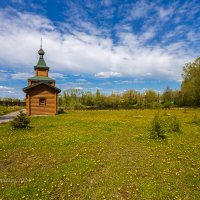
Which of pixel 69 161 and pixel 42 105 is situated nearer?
pixel 69 161

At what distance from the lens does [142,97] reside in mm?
88625

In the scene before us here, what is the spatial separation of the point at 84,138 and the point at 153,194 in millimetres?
7362

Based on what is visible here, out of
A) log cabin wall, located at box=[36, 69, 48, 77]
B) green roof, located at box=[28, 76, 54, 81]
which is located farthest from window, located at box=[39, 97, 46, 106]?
log cabin wall, located at box=[36, 69, 48, 77]

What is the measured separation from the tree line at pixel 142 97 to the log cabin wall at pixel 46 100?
28.6 meters

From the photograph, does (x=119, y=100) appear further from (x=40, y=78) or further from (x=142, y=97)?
(x=40, y=78)

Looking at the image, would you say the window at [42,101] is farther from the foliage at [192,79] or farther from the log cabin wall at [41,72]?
the foliage at [192,79]

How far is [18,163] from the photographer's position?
26.7 feet

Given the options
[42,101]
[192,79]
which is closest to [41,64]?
[42,101]

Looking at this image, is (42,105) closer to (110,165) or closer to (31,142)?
(31,142)

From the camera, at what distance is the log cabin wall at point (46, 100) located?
30312 millimetres

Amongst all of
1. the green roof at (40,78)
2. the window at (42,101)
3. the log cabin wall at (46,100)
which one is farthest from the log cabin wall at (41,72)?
the window at (42,101)

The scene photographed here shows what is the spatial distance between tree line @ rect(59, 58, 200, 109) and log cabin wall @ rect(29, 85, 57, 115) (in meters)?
28.6

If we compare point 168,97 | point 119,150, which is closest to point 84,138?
point 119,150

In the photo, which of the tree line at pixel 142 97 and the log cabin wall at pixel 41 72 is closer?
the log cabin wall at pixel 41 72
